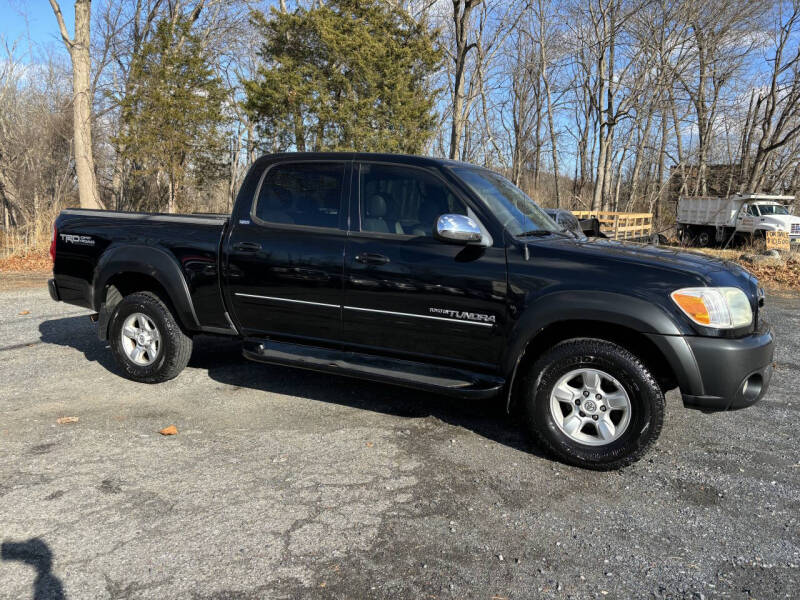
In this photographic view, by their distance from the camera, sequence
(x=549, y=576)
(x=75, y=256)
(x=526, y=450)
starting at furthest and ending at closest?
(x=75, y=256)
(x=526, y=450)
(x=549, y=576)

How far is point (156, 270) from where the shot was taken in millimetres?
4984

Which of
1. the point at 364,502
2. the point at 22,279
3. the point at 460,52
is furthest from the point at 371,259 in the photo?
the point at 460,52

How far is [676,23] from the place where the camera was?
25656 millimetres

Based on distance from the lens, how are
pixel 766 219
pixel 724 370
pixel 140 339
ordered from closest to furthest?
pixel 724 370 → pixel 140 339 → pixel 766 219

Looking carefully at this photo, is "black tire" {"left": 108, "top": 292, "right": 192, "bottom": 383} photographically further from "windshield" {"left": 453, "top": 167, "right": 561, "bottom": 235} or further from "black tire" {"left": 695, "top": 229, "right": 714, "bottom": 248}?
"black tire" {"left": 695, "top": 229, "right": 714, "bottom": 248}

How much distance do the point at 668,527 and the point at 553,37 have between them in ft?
110

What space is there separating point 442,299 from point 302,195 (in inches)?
59.5

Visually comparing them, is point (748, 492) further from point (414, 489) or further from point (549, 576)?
point (414, 489)

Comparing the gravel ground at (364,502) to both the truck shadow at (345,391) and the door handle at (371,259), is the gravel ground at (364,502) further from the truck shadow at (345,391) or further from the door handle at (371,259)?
the door handle at (371,259)

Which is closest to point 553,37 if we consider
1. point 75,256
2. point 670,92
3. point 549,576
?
point 670,92

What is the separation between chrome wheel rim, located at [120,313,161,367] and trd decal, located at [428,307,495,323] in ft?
8.84

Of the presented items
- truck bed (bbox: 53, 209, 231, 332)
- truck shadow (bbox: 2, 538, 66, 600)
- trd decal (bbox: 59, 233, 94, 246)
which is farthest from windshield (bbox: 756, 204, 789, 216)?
truck shadow (bbox: 2, 538, 66, 600)

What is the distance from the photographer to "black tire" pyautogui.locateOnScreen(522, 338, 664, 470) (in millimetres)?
3508

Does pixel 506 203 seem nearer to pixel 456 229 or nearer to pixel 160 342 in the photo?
pixel 456 229
